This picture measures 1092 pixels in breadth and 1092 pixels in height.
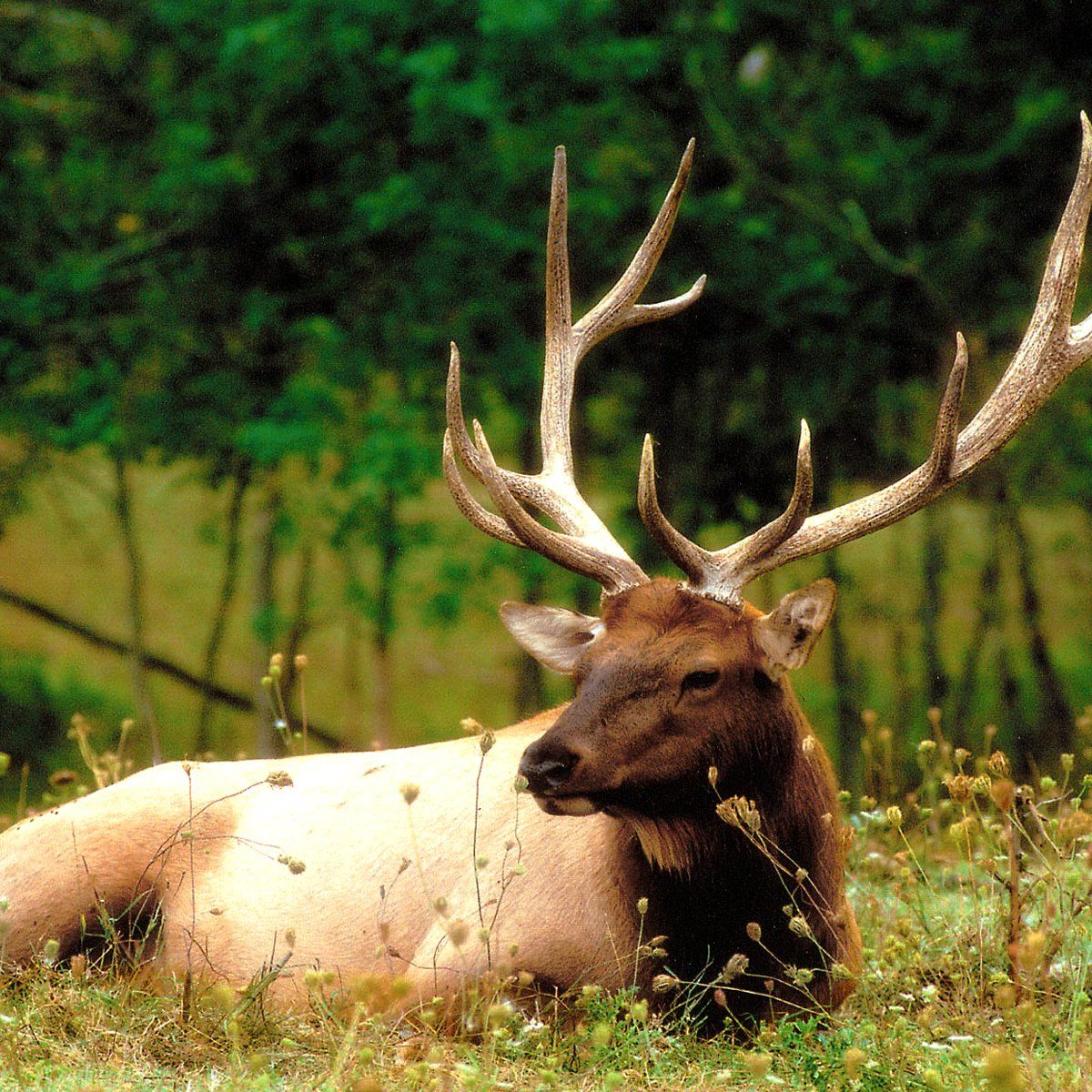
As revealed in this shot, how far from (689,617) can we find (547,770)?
67cm

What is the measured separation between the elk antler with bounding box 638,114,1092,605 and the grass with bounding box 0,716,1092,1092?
0.70 meters

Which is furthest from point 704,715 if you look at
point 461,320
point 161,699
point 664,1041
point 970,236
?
point 161,699

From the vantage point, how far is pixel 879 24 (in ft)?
49.5

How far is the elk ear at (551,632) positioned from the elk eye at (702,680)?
49cm

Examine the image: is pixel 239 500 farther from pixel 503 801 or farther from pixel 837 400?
pixel 503 801

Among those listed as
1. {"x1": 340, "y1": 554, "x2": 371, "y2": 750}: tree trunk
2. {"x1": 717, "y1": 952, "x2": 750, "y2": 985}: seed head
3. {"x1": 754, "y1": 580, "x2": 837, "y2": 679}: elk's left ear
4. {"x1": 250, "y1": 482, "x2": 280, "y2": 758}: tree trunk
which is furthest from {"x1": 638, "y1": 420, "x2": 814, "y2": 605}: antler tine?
{"x1": 250, "y1": 482, "x2": 280, "y2": 758}: tree trunk

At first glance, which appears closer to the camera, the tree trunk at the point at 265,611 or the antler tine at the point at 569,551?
the antler tine at the point at 569,551

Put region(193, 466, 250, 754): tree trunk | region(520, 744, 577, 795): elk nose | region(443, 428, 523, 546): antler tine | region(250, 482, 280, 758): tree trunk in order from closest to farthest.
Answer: region(520, 744, 577, 795): elk nose
region(443, 428, 523, 546): antler tine
region(250, 482, 280, 758): tree trunk
region(193, 466, 250, 754): tree trunk

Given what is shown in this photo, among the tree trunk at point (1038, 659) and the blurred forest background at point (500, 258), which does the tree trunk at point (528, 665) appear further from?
the tree trunk at point (1038, 659)

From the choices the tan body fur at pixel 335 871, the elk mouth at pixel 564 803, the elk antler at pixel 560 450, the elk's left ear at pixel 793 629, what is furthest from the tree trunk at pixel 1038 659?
the elk mouth at pixel 564 803

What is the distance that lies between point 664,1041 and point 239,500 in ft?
40.0

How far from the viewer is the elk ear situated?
16.1ft

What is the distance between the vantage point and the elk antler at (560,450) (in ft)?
15.8

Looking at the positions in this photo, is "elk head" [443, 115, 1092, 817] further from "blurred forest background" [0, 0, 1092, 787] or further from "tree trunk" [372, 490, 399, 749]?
"tree trunk" [372, 490, 399, 749]
